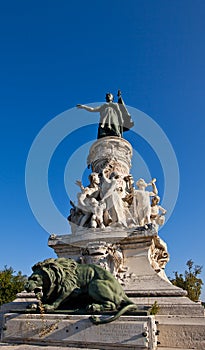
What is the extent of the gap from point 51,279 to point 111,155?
247 inches

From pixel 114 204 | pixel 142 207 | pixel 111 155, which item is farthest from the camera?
pixel 111 155

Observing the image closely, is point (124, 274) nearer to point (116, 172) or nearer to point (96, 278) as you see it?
point (96, 278)

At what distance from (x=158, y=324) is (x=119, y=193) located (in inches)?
184

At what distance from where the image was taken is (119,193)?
29.1 feet

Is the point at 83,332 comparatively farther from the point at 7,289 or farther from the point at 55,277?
the point at 7,289

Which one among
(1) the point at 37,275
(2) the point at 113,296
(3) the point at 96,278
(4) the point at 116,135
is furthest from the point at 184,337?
(4) the point at 116,135

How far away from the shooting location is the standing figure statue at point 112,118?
11.6m

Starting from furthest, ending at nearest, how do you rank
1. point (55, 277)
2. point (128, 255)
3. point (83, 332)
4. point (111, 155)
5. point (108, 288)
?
point (111, 155)
point (128, 255)
point (55, 277)
point (108, 288)
point (83, 332)

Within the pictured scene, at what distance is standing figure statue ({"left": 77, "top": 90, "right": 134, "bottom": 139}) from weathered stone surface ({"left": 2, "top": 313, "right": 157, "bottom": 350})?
8.37m

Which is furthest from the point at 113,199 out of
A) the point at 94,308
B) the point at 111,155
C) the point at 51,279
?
the point at 94,308

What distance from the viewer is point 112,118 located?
39.5ft

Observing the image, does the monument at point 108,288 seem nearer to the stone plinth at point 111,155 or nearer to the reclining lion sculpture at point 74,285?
the reclining lion sculpture at point 74,285

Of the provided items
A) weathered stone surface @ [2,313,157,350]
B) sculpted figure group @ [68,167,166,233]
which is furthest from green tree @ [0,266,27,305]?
weathered stone surface @ [2,313,157,350]

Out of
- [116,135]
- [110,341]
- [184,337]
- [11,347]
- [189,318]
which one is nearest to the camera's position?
[110,341]
